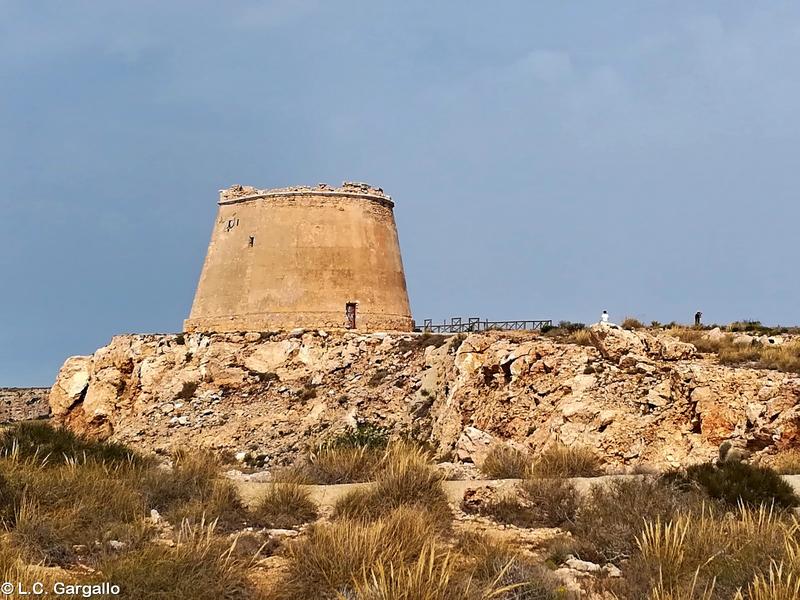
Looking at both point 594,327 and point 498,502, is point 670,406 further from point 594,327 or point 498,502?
point 498,502

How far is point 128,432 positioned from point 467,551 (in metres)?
17.6

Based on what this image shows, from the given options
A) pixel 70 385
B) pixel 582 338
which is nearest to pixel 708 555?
pixel 582 338

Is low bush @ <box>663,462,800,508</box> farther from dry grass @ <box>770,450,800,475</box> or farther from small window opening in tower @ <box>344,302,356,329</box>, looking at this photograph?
small window opening in tower @ <box>344,302,356,329</box>

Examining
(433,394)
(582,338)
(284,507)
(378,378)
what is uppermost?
(582,338)

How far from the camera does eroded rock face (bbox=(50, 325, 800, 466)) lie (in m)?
13.4

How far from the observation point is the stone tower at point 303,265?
24812 mm

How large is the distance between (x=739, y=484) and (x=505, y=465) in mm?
3258

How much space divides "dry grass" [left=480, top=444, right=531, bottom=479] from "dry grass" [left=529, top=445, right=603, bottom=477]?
0.19 m

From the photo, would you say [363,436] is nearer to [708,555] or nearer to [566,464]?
[566,464]

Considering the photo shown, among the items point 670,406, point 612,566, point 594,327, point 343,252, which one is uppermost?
point 343,252

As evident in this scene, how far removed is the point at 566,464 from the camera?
36.9 ft

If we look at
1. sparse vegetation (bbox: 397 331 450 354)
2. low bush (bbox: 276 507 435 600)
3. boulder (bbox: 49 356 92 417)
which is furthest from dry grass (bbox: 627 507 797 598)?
boulder (bbox: 49 356 92 417)

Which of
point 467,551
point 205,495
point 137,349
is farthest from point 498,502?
point 137,349

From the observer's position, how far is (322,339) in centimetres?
2288
